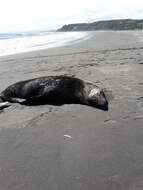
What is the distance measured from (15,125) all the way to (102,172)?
2.31 metres

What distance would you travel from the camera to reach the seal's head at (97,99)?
6184mm

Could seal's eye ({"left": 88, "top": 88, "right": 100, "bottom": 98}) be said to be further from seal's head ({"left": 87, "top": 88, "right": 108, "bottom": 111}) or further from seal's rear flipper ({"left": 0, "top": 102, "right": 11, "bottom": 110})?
seal's rear flipper ({"left": 0, "top": 102, "right": 11, "bottom": 110})

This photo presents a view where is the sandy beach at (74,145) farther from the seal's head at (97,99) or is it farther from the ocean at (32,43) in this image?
the ocean at (32,43)

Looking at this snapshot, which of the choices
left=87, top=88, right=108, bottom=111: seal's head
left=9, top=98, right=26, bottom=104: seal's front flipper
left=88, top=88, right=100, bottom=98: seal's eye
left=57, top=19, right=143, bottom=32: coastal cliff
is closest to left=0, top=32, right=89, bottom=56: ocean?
left=9, top=98, right=26, bottom=104: seal's front flipper

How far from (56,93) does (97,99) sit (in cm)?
97

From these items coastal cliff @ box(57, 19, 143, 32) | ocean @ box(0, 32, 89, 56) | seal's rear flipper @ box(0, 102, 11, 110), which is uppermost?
seal's rear flipper @ box(0, 102, 11, 110)

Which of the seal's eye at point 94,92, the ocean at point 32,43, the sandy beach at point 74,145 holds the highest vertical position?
the seal's eye at point 94,92

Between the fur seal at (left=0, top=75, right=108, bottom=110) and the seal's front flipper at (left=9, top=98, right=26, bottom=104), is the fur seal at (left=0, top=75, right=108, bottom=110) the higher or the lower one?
the higher one

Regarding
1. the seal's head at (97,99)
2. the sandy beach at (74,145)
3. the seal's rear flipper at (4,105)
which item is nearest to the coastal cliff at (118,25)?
the seal's head at (97,99)

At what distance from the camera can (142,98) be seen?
6.50 metres

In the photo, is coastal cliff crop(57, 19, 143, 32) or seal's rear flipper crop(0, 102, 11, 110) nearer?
seal's rear flipper crop(0, 102, 11, 110)

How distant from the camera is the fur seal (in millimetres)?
6508

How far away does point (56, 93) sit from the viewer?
6.86m

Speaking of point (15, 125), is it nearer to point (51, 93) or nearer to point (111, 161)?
point (51, 93)
